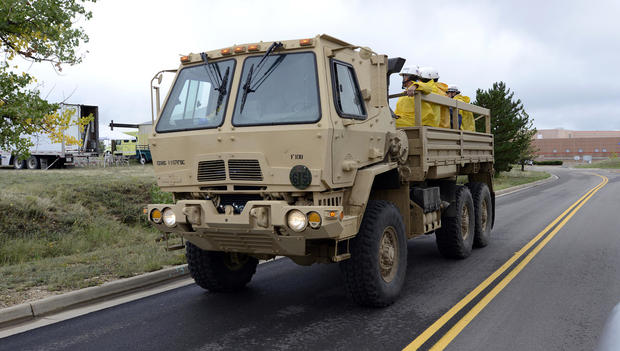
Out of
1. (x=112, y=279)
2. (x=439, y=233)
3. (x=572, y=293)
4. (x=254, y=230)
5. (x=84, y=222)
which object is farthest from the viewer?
(x=84, y=222)

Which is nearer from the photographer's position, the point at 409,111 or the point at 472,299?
the point at 472,299

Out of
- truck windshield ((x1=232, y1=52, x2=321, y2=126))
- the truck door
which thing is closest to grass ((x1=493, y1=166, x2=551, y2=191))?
the truck door

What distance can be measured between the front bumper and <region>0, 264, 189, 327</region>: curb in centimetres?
155

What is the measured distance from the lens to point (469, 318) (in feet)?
17.8

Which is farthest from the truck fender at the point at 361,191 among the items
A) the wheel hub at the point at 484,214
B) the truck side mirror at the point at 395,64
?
the wheel hub at the point at 484,214

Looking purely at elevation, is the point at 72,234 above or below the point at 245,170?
below

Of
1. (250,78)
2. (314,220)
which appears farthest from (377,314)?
(250,78)

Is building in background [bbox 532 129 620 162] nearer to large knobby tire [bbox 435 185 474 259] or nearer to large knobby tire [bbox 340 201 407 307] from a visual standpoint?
large knobby tire [bbox 435 185 474 259]

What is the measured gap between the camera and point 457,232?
830cm

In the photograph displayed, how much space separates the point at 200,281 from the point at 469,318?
3.21m

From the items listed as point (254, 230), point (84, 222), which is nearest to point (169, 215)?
point (254, 230)

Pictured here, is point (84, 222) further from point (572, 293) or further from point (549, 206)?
point (549, 206)

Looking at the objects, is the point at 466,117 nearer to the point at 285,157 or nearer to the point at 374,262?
the point at 374,262

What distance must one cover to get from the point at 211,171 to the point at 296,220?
1.12 m
